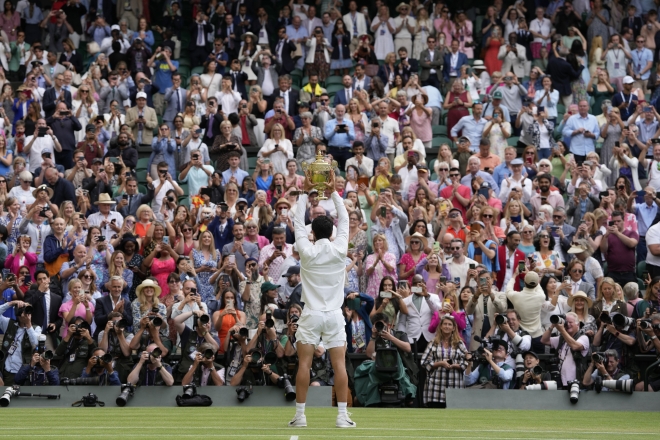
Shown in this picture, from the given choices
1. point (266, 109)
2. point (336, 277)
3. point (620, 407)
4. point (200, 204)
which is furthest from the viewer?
point (266, 109)

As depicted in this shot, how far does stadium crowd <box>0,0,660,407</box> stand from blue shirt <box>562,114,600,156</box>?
0.06 meters

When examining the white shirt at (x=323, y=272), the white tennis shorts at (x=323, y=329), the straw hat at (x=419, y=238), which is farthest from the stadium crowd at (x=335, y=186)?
the white tennis shorts at (x=323, y=329)

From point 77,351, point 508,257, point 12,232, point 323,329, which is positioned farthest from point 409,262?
point 323,329

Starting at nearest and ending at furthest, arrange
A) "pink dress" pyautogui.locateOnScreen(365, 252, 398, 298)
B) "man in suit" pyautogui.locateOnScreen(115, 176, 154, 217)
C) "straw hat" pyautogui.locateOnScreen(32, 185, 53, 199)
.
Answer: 1. "pink dress" pyautogui.locateOnScreen(365, 252, 398, 298)
2. "straw hat" pyautogui.locateOnScreen(32, 185, 53, 199)
3. "man in suit" pyautogui.locateOnScreen(115, 176, 154, 217)

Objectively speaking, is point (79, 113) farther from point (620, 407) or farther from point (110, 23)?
point (620, 407)

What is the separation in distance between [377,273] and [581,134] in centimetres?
652

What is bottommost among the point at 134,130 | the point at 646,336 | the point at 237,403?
the point at 237,403

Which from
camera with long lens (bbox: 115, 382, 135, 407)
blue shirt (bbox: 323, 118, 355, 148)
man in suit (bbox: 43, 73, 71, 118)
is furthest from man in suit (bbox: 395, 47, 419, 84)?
camera with long lens (bbox: 115, 382, 135, 407)

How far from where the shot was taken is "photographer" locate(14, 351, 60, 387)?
611 inches

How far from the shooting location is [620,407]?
1434 centimetres

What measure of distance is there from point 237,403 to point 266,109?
398 inches

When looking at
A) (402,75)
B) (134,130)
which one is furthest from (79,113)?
(402,75)

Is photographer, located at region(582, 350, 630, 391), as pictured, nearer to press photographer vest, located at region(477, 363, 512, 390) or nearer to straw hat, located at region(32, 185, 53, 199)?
press photographer vest, located at region(477, 363, 512, 390)

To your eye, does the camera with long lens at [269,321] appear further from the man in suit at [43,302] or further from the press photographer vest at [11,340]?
the man in suit at [43,302]
